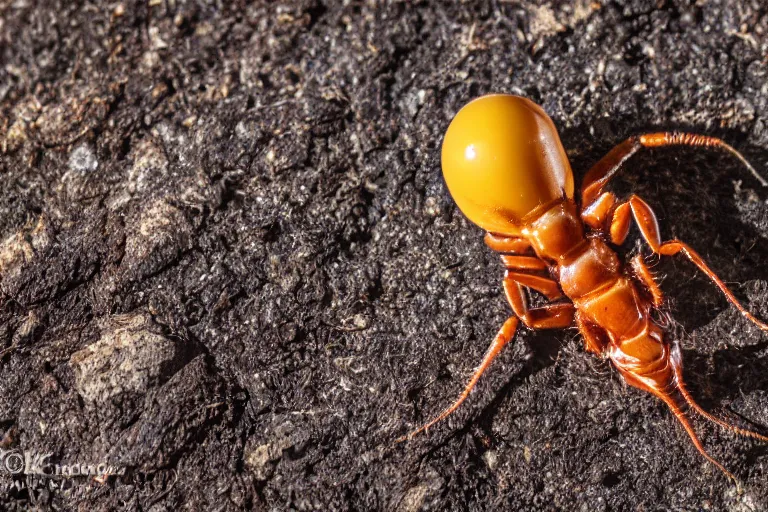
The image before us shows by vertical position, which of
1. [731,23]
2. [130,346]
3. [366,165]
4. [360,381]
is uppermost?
[731,23]

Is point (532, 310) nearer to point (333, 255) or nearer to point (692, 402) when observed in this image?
point (692, 402)

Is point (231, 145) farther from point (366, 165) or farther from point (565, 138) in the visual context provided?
point (565, 138)

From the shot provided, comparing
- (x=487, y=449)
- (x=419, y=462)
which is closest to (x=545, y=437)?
(x=487, y=449)

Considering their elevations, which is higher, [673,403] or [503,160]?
[503,160]

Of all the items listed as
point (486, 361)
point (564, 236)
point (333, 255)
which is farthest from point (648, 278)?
point (333, 255)

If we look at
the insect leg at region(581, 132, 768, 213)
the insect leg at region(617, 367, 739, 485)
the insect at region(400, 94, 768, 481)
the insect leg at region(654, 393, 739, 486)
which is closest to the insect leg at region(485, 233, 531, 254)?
the insect at region(400, 94, 768, 481)

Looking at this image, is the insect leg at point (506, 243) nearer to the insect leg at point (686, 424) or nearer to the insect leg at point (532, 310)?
the insect leg at point (532, 310)

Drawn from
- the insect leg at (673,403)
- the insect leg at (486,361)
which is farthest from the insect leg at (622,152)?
the insect leg at (673,403)
